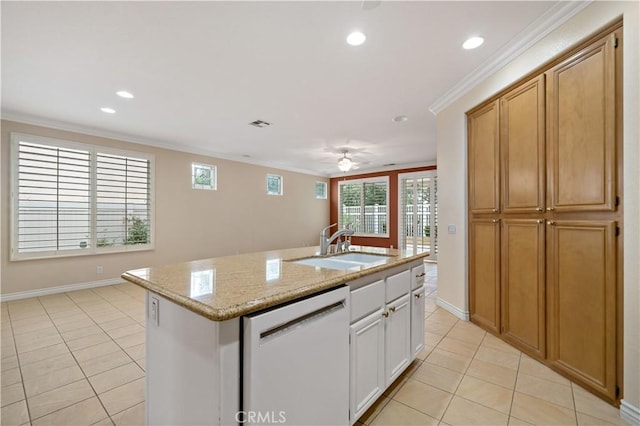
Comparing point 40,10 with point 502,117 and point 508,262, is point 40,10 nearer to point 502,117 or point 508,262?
point 502,117

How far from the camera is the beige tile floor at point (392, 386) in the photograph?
1650 millimetres

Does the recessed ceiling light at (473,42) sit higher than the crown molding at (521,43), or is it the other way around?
the recessed ceiling light at (473,42)

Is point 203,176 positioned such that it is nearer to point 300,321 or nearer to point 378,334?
point 378,334

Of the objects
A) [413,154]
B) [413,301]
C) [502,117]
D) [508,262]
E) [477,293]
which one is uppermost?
[413,154]

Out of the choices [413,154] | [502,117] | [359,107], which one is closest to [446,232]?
[502,117]

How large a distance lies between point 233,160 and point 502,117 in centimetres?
536

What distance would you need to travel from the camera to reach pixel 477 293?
9.73 feet

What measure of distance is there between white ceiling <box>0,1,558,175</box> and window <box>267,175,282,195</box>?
284 cm

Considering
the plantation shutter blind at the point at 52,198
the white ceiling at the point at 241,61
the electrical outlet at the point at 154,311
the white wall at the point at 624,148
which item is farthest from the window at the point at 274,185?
the electrical outlet at the point at 154,311

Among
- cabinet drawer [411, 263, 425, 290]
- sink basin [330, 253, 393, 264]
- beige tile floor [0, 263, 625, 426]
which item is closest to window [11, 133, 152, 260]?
beige tile floor [0, 263, 625, 426]

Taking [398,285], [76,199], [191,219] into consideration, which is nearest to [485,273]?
[398,285]

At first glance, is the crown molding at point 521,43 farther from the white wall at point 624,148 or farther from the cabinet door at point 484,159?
the cabinet door at point 484,159

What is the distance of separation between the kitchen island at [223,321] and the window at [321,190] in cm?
707

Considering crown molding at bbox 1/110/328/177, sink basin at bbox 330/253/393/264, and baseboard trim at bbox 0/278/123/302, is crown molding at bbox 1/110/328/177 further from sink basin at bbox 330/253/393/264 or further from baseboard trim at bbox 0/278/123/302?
sink basin at bbox 330/253/393/264
